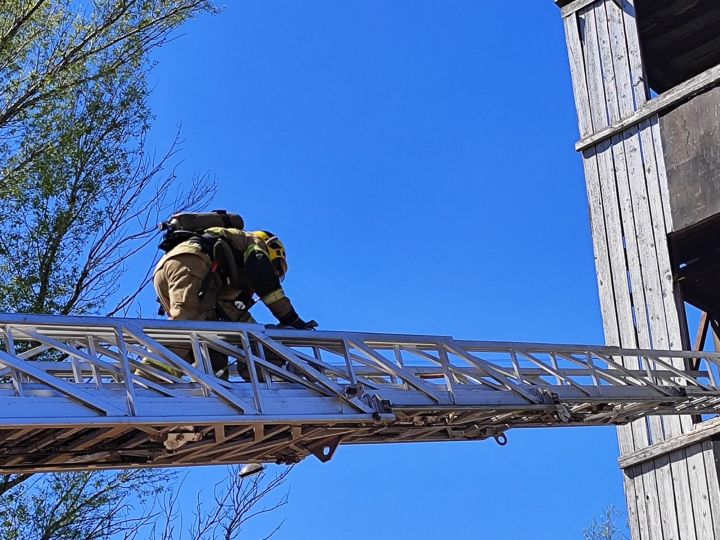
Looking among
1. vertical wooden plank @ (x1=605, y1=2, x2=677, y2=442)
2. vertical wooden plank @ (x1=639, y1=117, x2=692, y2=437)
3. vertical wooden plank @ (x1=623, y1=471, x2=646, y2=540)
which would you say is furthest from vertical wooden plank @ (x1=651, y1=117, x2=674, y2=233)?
vertical wooden plank @ (x1=623, y1=471, x2=646, y2=540)

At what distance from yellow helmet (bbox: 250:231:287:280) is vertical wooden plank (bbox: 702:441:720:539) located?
5.08 m

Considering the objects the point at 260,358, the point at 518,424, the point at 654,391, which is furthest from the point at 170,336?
the point at 654,391

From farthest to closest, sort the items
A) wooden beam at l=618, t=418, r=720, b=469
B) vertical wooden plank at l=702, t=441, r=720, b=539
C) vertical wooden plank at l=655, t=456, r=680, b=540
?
vertical wooden plank at l=655, t=456, r=680, b=540
wooden beam at l=618, t=418, r=720, b=469
vertical wooden plank at l=702, t=441, r=720, b=539

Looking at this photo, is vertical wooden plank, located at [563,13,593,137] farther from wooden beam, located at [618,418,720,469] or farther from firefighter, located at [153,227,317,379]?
firefighter, located at [153,227,317,379]

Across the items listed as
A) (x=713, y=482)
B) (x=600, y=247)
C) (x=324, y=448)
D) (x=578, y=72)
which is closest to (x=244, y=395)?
(x=324, y=448)

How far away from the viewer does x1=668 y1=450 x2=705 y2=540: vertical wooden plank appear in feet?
37.2

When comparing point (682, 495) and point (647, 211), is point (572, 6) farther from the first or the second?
point (682, 495)

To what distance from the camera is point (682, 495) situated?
1148 centimetres

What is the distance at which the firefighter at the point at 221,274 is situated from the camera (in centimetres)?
810

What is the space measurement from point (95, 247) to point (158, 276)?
5804mm

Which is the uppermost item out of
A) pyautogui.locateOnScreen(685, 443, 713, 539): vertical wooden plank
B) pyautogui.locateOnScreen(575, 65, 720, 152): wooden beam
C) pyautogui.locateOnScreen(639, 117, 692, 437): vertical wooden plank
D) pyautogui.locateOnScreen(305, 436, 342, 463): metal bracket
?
pyautogui.locateOnScreen(575, 65, 720, 152): wooden beam

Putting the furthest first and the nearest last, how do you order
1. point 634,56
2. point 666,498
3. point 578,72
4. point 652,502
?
point 578,72
point 634,56
point 652,502
point 666,498

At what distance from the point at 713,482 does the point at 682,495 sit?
42cm

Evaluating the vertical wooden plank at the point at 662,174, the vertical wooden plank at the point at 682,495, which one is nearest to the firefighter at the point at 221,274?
the vertical wooden plank at the point at 682,495
